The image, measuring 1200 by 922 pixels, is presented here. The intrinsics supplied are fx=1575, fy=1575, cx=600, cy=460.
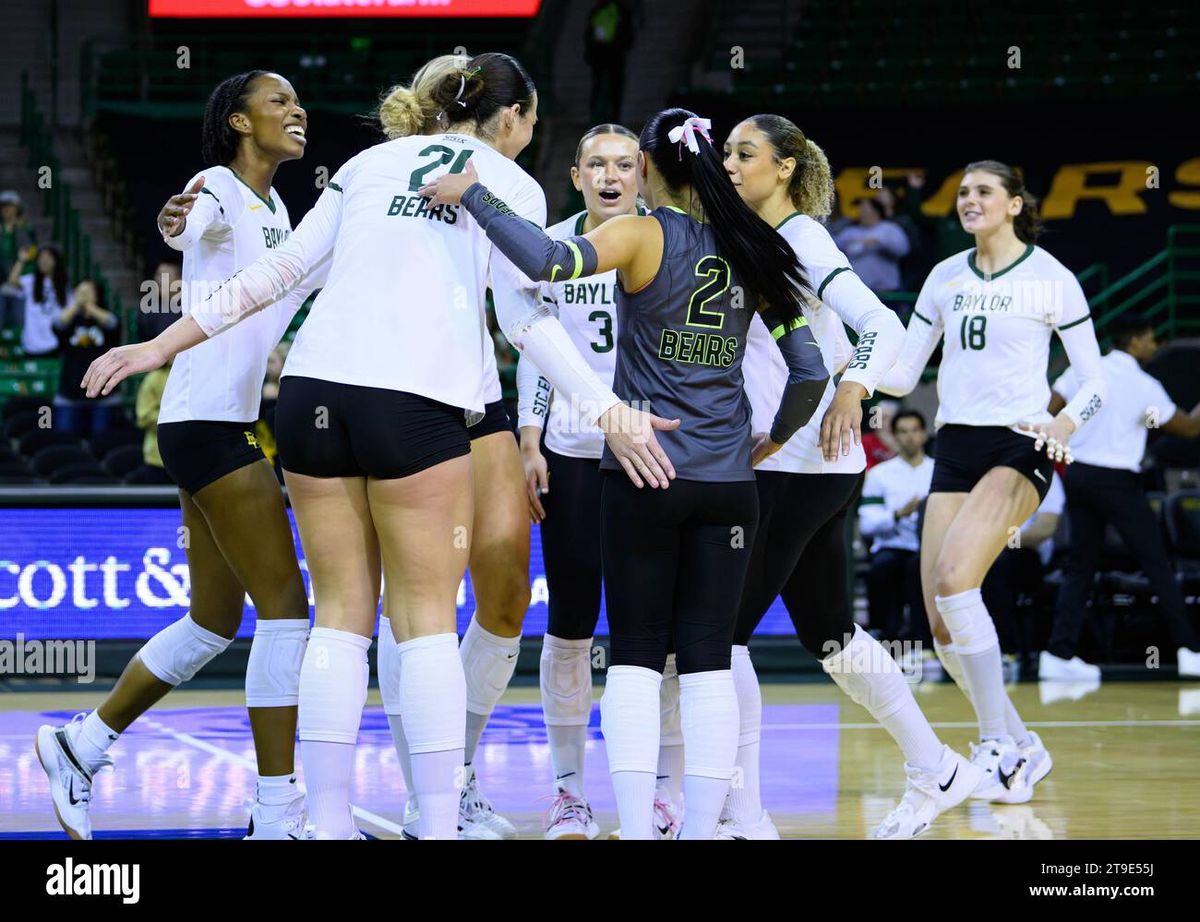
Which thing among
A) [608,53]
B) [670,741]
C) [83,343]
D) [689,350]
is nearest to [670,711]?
[670,741]

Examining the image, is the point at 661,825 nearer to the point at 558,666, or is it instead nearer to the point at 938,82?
the point at 558,666

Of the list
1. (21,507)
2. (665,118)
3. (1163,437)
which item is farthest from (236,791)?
(1163,437)

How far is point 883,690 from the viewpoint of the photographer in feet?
16.1

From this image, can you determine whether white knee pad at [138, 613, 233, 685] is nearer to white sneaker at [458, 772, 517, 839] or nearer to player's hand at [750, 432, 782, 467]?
white sneaker at [458, 772, 517, 839]

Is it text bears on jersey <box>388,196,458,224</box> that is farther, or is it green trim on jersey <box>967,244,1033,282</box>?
green trim on jersey <box>967,244,1033,282</box>

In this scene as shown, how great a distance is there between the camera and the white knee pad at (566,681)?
5.00m

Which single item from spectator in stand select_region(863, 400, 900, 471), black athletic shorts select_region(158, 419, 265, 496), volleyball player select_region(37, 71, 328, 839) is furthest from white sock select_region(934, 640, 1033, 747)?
spectator in stand select_region(863, 400, 900, 471)

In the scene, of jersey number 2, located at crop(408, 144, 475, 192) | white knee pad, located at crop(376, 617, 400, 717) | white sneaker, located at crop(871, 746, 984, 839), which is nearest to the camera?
jersey number 2, located at crop(408, 144, 475, 192)

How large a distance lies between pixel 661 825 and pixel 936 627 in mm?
1754

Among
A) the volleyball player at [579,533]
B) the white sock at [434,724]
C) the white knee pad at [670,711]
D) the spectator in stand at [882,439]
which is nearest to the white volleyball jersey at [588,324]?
the volleyball player at [579,533]

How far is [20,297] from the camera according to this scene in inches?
544

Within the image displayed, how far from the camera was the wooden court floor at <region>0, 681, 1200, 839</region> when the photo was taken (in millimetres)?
5035

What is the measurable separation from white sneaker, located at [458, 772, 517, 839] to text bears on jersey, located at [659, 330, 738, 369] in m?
1.62
